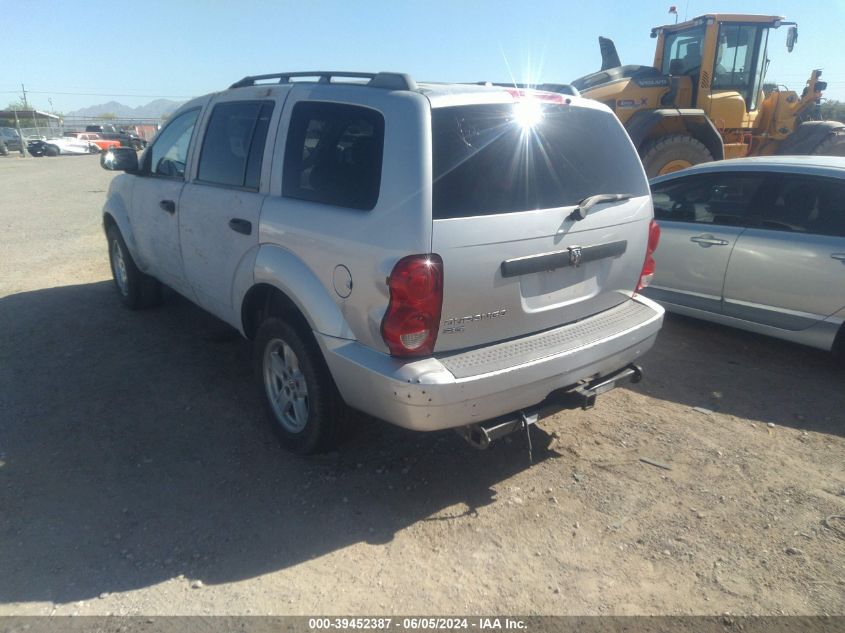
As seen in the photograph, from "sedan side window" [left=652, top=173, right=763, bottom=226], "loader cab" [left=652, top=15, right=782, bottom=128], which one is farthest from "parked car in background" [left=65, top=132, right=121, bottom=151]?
"sedan side window" [left=652, top=173, right=763, bottom=226]

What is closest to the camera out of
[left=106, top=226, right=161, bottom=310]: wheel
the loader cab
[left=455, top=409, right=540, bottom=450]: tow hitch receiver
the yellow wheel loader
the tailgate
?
the tailgate

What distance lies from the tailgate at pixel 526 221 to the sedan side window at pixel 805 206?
1945 millimetres

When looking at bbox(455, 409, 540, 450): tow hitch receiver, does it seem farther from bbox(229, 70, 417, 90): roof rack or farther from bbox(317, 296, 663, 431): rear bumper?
bbox(229, 70, 417, 90): roof rack

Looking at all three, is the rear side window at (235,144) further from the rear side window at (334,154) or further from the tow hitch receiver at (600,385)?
the tow hitch receiver at (600,385)

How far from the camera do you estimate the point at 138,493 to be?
3.37 metres

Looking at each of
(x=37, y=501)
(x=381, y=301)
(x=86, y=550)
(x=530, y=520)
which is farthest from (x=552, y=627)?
(x=37, y=501)

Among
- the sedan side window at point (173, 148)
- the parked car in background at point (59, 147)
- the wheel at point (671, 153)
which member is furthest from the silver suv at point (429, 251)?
the parked car in background at point (59, 147)

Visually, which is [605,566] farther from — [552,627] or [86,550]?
[86,550]

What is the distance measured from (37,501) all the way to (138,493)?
512 mm

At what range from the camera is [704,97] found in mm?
10562

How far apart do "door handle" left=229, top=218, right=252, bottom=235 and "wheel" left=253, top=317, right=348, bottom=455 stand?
547 mm

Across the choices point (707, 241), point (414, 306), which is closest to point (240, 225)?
point (414, 306)

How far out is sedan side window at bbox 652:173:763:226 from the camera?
203 inches

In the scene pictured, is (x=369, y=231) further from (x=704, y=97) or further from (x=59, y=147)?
(x=59, y=147)
